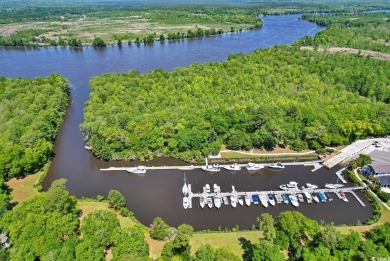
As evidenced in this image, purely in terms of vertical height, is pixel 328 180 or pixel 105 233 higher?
pixel 105 233

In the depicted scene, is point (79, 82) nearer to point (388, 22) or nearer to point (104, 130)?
point (104, 130)

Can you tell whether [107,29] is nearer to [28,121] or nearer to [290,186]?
[28,121]

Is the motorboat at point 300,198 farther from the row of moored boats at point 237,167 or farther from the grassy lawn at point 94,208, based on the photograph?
the grassy lawn at point 94,208

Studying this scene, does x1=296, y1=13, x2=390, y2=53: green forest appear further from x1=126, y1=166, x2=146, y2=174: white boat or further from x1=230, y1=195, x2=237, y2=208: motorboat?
x1=126, y1=166, x2=146, y2=174: white boat

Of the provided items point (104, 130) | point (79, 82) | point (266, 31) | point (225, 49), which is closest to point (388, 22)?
point (266, 31)

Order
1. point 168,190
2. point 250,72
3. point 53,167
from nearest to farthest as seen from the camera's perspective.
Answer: point 168,190 → point 53,167 → point 250,72

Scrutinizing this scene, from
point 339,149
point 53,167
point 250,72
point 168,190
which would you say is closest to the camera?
point 168,190
